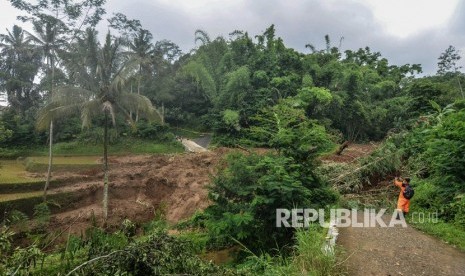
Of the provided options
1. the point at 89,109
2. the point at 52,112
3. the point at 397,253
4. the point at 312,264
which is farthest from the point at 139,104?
the point at 397,253

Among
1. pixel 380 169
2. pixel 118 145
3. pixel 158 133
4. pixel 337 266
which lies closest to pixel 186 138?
pixel 158 133

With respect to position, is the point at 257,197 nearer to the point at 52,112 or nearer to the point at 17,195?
the point at 52,112

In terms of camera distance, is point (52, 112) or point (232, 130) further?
point (232, 130)

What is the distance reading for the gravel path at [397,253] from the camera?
506 centimetres

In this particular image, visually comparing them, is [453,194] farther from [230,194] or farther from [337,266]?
[230,194]

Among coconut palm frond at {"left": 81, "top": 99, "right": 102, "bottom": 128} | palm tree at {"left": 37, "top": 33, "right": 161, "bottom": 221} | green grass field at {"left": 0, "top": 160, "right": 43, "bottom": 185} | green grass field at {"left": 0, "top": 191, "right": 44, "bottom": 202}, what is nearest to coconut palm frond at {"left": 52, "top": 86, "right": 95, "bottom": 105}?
palm tree at {"left": 37, "top": 33, "right": 161, "bottom": 221}

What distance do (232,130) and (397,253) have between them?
18.5 meters

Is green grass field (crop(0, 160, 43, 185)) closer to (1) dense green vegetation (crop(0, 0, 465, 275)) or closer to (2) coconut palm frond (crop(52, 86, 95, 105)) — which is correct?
(1) dense green vegetation (crop(0, 0, 465, 275))

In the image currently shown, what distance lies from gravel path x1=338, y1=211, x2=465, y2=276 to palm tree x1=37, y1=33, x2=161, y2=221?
352 inches

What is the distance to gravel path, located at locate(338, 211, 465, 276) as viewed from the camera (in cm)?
506

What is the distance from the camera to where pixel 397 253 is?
224 inches

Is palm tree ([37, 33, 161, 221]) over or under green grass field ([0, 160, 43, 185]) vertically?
over

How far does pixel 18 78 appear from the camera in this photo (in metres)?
29.2

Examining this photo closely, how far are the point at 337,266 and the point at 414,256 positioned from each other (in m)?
1.81
